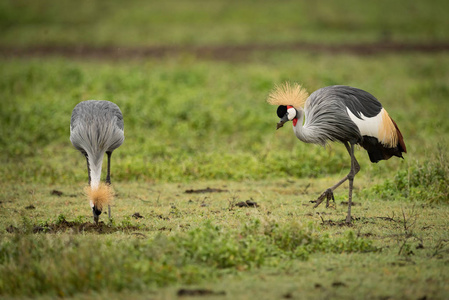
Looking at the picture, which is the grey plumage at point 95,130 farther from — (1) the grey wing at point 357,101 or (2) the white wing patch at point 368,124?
(2) the white wing patch at point 368,124

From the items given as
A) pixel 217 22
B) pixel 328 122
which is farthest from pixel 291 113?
pixel 217 22

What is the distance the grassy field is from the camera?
190 inches

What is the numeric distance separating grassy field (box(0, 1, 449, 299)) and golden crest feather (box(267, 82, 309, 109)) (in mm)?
1482

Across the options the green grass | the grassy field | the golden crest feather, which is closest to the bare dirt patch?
the grassy field

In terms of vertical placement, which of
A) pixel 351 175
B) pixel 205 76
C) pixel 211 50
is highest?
pixel 211 50

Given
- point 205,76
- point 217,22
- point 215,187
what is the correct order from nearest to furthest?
point 215,187 < point 205,76 < point 217,22

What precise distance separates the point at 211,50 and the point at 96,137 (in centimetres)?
1652

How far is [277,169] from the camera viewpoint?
402 inches

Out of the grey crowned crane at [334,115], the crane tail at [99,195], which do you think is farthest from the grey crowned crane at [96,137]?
the grey crowned crane at [334,115]

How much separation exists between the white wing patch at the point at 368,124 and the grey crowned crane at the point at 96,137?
3109mm

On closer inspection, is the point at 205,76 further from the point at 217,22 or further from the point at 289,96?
the point at 217,22

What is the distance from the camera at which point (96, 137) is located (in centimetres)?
716

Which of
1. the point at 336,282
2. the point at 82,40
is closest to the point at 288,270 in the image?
the point at 336,282

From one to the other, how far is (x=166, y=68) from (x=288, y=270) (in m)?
14.4
